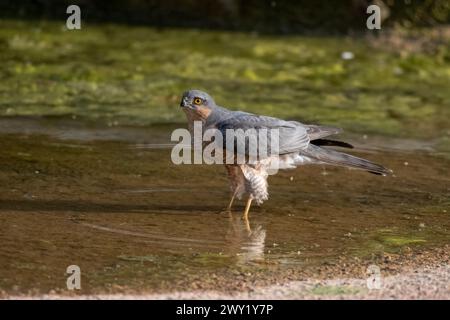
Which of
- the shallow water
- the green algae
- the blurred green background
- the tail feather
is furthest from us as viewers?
the blurred green background

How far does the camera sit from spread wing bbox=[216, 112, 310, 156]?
710 centimetres

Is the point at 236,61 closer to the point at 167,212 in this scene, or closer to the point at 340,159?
the point at 340,159

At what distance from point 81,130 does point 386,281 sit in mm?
4470

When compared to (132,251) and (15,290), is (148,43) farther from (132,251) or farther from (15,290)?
(15,290)

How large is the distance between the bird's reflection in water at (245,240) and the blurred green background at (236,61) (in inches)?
124

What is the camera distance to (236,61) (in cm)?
1248

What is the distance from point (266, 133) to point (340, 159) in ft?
1.99

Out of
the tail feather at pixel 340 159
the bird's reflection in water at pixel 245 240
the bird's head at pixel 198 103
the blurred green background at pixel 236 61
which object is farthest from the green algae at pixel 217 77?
the bird's reflection in water at pixel 245 240

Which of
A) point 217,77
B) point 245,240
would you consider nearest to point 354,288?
point 245,240

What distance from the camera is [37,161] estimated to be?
8.32 m

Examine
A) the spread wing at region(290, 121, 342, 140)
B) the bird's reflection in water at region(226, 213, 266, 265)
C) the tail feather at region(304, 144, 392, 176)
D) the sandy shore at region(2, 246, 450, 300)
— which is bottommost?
the sandy shore at region(2, 246, 450, 300)

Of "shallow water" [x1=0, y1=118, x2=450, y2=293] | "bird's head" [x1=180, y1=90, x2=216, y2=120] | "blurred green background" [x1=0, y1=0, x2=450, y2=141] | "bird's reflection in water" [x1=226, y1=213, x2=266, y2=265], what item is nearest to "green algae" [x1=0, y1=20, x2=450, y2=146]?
"blurred green background" [x1=0, y1=0, x2=450, y2=141]

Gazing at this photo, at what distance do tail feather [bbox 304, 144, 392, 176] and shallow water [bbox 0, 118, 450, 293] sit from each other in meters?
0.28

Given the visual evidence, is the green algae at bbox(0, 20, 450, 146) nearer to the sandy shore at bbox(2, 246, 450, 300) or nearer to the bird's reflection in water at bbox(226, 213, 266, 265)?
the bird's reflection in water at bbox(226, 213, 266, 265)
